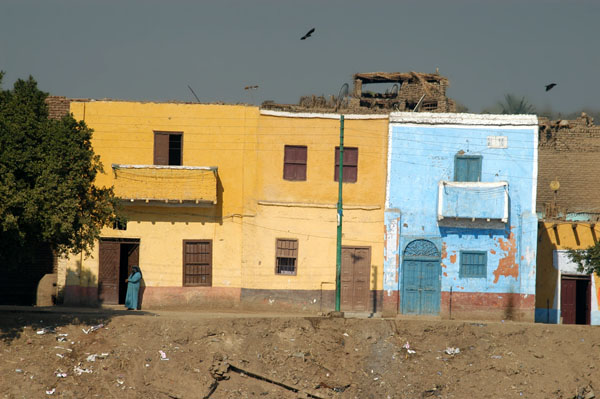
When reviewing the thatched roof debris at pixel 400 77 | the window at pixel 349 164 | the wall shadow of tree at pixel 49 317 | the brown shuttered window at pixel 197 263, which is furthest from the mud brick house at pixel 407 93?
the wall shadow of tree at pixel 49 317

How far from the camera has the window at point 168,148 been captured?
30734mm

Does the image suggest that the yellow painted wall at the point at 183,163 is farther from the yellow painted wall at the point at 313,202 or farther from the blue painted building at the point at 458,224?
the blue painted building at the point at 458,224

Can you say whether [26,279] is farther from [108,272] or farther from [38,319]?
[38,319]

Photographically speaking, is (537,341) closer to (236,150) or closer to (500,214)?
(500,214)

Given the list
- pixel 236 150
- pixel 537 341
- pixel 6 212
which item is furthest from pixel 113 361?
pixel 537 341

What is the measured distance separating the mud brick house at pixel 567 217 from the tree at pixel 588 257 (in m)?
2.23

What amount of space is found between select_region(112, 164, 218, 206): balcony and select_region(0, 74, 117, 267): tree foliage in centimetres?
451

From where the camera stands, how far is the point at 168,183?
30094 millimetres

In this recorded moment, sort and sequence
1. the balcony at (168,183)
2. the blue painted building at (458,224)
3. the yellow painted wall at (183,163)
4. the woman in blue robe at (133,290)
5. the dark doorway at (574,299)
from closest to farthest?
the woman in blue robe at (133,290), the balcony at (168,183), the yellow painted wall at (183,163), the blue painted building at (458,224), the dark doorway at (574,299)

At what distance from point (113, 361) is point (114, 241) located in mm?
6946

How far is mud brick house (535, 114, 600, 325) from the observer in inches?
1267

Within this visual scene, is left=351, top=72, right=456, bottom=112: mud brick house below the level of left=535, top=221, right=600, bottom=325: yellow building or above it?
above

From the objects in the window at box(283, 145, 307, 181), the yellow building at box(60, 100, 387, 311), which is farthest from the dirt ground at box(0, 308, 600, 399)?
the window at box(283, 145, 307, 181)

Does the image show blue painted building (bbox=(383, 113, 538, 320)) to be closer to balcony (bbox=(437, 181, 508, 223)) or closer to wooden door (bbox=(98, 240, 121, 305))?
balcony (bbox=(437, 181, 508, 223))
